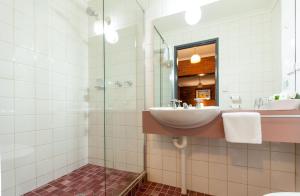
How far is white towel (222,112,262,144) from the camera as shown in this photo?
A: 1.00 m

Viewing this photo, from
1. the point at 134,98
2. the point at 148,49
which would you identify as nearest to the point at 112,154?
the point at 134,98

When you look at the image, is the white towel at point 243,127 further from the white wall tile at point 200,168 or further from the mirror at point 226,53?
the white wall tile at point 200,168

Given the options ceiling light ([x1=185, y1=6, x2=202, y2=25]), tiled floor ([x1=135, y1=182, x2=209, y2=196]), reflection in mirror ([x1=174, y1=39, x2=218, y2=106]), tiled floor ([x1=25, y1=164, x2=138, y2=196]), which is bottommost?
tiled floor ([x1=135, y1=182, x2=209, y2=196])

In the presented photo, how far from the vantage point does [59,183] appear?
1.63 metres

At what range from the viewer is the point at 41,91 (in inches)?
62.5

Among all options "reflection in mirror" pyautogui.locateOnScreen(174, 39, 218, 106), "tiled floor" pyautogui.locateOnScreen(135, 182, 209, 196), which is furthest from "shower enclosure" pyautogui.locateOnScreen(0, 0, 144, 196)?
"reflection in mirror" pyautogui.locateOnScreen(174, 39, 218, 106)

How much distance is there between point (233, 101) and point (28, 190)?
6.66 feet

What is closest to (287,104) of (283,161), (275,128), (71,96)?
(275,128)

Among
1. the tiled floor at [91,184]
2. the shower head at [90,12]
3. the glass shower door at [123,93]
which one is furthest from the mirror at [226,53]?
the tiled floor at [91,184]

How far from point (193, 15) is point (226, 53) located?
52cm

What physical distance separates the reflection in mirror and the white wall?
1199 millimetres

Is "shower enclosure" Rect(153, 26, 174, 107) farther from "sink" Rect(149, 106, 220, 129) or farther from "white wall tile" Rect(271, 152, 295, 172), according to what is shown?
"white wall tile" Rect(271, 152, 295, 172)

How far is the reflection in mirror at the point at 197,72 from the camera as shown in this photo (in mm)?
1535

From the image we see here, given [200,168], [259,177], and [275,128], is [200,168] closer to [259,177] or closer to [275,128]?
[259,177]
